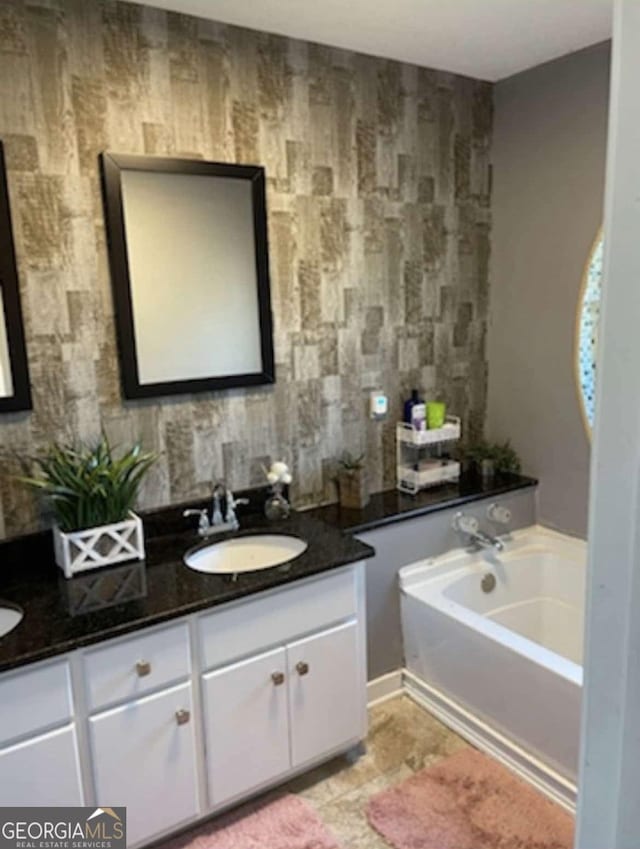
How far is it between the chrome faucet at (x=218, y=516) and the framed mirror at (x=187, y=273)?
0.41 metres

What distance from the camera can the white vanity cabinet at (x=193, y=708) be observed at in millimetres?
1627

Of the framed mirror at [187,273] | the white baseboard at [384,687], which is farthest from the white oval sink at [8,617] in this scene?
the white baseboard at [384,687]

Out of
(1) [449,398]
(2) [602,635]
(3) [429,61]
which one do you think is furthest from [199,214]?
(2) [602,635]

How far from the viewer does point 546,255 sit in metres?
2.81

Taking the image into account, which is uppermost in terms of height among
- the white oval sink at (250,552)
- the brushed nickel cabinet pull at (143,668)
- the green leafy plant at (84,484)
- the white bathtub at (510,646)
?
the green leafy plant at (84,484)

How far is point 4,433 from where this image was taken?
1993 mm

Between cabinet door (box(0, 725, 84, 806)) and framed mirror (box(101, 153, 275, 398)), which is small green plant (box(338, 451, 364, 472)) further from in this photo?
cabinet door (box(0, 725, 84, 806))

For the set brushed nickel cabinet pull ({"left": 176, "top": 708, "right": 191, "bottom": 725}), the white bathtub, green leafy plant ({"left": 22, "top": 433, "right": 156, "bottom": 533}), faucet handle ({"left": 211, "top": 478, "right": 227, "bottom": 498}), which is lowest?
the white bathtub

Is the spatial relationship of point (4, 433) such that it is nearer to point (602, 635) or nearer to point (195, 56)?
point (195, 56)

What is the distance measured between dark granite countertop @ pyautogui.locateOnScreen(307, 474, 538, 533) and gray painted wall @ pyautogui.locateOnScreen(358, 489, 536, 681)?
4 centimetres

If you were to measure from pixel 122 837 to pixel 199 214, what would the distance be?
1.97 meters

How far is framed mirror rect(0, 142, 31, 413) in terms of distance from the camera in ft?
6.23

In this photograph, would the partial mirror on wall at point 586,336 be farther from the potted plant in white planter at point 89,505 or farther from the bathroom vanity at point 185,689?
the potted plant in white planter at point 89,505

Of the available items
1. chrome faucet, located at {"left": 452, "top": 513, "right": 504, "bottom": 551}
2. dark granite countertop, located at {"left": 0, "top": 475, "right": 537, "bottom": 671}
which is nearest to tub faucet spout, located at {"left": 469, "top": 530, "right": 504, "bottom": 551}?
chrome faucet, located at {"left": 452, "top": 513, "right": 504, "bottom": 551}
